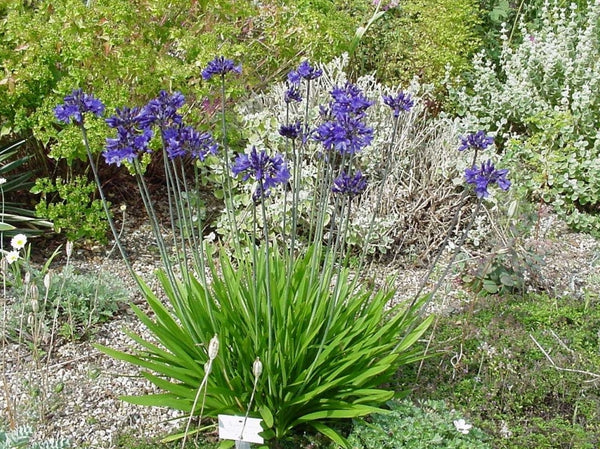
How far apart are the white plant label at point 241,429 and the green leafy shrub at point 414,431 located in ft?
1.63

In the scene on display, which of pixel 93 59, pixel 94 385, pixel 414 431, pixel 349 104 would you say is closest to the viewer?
pixel 349 104

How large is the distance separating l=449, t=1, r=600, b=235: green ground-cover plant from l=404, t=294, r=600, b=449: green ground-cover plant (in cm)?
145

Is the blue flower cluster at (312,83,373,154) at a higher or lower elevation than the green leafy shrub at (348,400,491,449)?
higher

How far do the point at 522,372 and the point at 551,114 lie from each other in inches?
111

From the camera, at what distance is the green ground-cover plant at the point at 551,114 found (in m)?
5.32

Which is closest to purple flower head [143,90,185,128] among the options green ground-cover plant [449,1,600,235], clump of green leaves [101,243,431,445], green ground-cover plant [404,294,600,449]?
clump of green leaves [101,243,431,445]

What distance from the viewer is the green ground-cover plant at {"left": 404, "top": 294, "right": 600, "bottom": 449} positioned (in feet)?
10.2

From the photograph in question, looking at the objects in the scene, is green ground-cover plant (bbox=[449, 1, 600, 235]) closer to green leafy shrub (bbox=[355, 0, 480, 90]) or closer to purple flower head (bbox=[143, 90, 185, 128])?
green leafy shrub (bbox=[355, 0, 480, 90])

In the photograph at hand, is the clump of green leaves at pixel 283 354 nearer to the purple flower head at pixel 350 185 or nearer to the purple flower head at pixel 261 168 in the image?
the purple flower head at pixel 350 185

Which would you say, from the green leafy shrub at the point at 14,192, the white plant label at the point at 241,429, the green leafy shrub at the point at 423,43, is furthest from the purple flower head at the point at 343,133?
the green leafy shrub at the point at 423,43

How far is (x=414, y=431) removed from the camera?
109 inches

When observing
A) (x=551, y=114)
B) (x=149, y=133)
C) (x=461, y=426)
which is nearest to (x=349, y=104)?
(x=149, y=133)

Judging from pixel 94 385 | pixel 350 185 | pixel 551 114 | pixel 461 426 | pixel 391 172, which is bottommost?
pixel 94 385

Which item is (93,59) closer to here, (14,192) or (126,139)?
(14,192)
